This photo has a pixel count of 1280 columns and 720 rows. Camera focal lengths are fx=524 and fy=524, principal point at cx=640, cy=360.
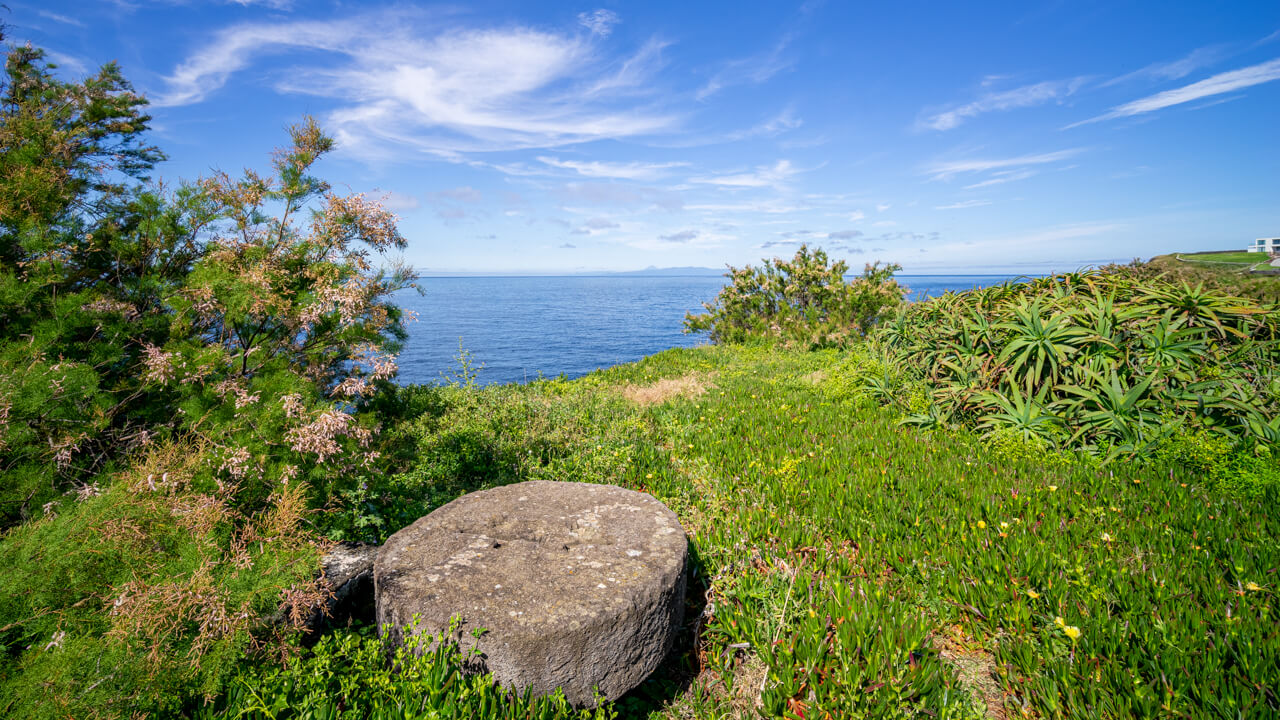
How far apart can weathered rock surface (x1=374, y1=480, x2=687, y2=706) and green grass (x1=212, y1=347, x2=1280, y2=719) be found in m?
0.30

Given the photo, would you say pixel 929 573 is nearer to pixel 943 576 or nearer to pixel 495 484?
pixel 943 576

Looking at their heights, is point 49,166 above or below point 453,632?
above

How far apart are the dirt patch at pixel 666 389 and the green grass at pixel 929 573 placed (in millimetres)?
2854

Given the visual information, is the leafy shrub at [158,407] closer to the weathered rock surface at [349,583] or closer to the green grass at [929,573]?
the weathered rock surface at [349,583]

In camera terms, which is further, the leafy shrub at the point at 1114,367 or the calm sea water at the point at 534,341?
the calm sea water at the point at 534,341

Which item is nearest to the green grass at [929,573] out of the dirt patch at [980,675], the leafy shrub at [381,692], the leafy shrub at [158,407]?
the dirt patch at [980,675]

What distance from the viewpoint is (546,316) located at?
57.5 m

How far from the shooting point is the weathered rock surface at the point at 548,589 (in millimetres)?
2838

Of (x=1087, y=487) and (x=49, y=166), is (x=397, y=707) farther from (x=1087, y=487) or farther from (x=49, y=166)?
(x=1087, y=487)

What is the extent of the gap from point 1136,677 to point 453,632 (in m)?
3.58

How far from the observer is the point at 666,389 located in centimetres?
1070

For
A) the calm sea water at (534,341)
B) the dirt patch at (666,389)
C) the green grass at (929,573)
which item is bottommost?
the calm sea water at (534,341)

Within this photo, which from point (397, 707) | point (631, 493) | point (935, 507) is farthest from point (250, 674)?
point (935, 507)

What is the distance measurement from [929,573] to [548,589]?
9.12 ft
